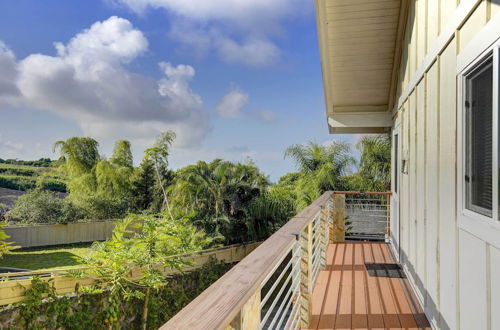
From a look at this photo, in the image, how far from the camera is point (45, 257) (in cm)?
1476

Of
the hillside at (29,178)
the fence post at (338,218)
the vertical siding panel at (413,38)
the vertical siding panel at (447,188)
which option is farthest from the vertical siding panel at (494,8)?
the hillside at (29,178)

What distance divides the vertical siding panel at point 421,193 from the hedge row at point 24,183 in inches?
934

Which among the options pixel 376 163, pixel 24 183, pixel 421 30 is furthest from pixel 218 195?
pixel 24 183

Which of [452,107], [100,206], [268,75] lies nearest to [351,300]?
[452,107]

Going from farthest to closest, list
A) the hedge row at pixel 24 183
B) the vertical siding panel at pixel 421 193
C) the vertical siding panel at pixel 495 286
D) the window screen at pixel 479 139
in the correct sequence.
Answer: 1. the hedge row at pixel 24 183
2. the vertical siding panel at pixel 421 193
3. the window screen at pixel 479 139
4. the vertical siding panel at pixel 495 286

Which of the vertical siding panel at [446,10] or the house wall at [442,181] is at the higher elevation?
the vertical siding panel at [446,10]

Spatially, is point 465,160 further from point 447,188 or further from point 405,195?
point 405,195

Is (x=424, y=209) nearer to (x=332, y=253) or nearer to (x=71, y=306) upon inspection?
(x=332, y=253)

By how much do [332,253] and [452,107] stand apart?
3747mm

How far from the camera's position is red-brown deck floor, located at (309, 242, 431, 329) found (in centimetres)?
304

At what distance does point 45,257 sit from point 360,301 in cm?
1488

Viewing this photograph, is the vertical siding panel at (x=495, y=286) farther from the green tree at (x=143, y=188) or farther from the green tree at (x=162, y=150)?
the green tree at (x=143, y=188)

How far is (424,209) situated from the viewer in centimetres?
334

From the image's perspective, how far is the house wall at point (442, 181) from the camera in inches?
75.0
